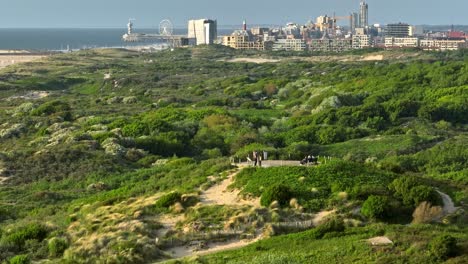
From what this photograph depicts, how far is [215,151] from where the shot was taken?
41281 mm

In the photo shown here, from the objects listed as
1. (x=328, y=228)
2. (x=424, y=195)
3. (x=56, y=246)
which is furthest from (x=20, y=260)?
(x=424, y=195)

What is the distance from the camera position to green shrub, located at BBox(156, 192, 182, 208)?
937 inches

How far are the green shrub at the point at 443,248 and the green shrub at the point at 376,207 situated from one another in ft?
15.4

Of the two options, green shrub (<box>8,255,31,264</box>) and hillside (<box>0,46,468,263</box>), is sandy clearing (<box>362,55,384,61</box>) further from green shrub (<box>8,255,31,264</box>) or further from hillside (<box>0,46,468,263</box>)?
green shrub (<box>8,255,31,264</box>)

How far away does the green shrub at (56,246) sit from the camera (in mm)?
20188

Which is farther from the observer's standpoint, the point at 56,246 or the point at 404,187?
the point at 404,187

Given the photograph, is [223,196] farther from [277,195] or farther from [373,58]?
[373,58]

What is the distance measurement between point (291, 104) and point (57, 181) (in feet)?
129

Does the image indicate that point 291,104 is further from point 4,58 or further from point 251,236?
point 4,58

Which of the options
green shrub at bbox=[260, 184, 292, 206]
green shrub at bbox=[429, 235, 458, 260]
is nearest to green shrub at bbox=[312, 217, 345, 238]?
green shrub at bbox=[260, 184, 292, 206]

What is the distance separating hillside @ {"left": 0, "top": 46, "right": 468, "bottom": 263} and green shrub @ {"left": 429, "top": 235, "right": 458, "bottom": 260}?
4 centimetres

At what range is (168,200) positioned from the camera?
2394 centimetres

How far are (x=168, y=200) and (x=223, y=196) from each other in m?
2.10

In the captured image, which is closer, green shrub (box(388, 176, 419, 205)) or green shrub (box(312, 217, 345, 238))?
green shrub (box(312, 217, 345, 238))
